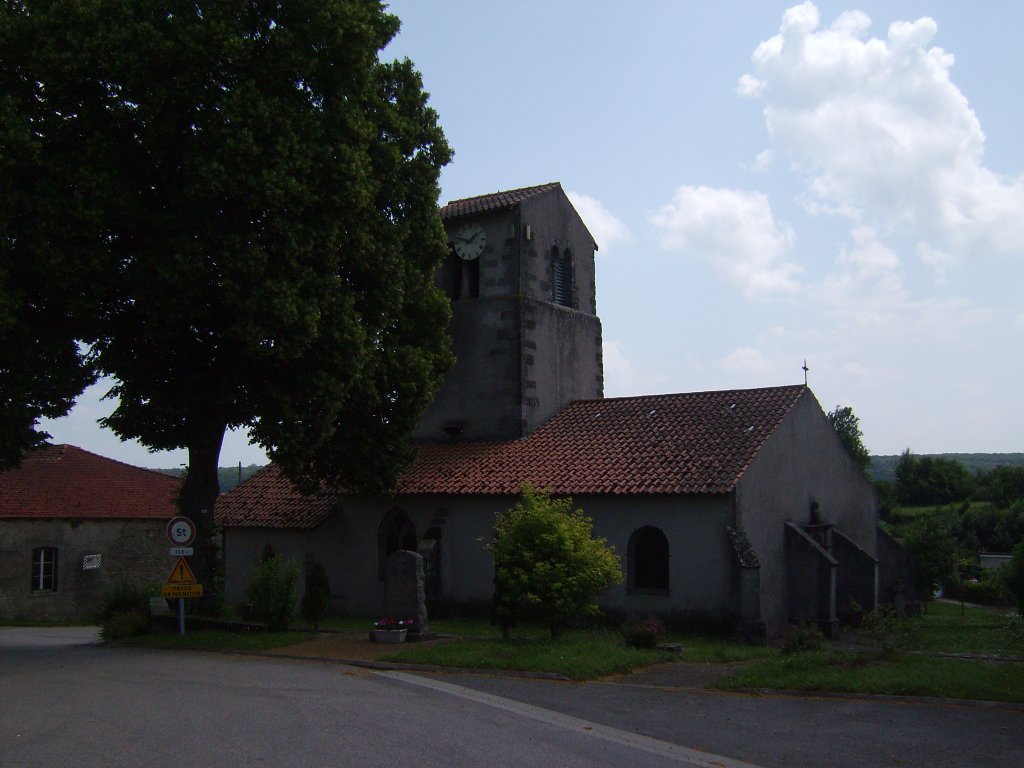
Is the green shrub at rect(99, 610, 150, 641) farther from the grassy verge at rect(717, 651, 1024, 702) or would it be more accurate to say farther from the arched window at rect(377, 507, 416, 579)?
the grassy verge at rect(717, 651, 1024, 702)

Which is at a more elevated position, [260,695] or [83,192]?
[83,192]

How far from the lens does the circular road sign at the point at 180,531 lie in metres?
19.3

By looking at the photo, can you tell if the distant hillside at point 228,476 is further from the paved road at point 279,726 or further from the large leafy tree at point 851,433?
the large leafy tree at point 851,433

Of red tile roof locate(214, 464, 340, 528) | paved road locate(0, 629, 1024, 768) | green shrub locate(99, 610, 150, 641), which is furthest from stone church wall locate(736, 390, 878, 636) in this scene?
green shrub locate(99, 610, 150, 641)

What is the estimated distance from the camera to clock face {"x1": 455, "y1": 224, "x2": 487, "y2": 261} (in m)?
29.2

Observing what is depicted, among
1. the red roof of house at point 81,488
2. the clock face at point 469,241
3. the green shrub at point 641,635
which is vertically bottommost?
the green shrub at point 641,635

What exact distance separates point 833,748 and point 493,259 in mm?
20279

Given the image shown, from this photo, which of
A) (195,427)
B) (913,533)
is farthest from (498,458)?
(913,533)

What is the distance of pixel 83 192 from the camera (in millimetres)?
17359

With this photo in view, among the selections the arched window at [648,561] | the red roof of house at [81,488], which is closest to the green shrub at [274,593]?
the arched window at [648,561]

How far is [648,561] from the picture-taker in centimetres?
2281

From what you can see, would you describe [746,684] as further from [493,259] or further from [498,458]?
[493,259]

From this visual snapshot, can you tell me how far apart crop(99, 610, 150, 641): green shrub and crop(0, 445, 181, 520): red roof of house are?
1363cm

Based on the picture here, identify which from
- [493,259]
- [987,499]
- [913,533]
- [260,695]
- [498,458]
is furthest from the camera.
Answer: [987,499]
